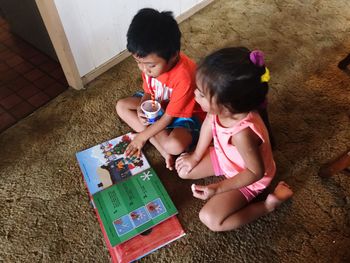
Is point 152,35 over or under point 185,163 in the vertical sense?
over

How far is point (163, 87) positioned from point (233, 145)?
31 centimetres

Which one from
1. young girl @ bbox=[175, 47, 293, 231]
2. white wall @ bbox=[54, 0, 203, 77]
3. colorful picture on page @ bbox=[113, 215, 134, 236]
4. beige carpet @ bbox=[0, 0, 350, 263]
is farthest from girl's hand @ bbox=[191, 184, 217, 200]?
white wall @ bbox=[54, 0, 203, 77]

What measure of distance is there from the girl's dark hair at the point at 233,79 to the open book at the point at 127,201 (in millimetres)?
409

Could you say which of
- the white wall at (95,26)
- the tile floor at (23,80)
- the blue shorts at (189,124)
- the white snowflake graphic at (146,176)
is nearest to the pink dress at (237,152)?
the blue shorts at (189,124)

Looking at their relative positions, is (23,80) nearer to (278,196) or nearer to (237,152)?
(237,152)

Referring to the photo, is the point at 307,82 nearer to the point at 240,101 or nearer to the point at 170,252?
the point at 240,101

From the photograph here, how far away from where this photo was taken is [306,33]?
61.4 inches

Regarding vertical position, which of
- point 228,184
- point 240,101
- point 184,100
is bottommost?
point 228,184

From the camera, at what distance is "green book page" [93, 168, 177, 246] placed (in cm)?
94

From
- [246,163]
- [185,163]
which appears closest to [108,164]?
[185,163]

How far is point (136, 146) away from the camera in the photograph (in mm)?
1109

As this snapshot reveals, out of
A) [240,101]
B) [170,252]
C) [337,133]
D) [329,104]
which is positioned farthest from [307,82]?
[170,252]

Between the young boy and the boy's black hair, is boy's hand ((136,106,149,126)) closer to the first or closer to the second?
the young boy

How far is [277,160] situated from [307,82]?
432 mm
